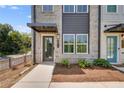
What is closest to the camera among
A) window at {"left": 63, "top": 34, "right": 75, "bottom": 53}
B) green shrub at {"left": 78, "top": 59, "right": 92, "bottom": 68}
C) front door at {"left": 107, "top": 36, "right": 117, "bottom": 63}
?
green shrub at {"left": 78, "top": 59, "right": 92, "bottom": 68}

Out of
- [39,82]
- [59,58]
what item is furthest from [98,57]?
[39,82]

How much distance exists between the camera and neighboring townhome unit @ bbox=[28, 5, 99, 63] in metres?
15.9

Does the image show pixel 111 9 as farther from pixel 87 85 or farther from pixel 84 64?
pixel 87 85

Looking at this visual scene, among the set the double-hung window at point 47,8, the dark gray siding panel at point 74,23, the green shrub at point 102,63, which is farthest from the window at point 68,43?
the double-hung window at point 47,8

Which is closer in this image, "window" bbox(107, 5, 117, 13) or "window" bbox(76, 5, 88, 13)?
"window" bbox(107, 5, 117, 13)

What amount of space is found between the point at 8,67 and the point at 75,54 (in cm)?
477

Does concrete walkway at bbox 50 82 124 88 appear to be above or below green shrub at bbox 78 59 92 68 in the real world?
below

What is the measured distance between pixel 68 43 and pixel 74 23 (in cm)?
148

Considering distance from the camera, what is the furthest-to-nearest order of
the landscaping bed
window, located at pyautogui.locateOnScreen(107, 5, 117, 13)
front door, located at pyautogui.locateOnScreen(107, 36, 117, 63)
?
1. front door, located at pyautogui.locateOnScreen(107, 36, 117, 63)
2. window, located at pyautogui.locateOnScreen(107, 5, 117, 13)
3. the landscaping bed

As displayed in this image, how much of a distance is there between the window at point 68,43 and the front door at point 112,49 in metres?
2.58

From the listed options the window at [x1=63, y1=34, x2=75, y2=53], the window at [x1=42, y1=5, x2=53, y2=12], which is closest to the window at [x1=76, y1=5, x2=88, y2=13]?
the window at [x1=63, y1=34, x2=75, y2=53]

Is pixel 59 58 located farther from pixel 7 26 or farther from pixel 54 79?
pixel 7 26

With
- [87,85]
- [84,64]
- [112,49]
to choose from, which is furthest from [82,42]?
[87,85]

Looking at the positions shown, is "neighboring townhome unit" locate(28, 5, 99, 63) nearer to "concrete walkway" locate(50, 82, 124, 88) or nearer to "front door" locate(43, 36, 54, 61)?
"front door" locate(43, 36, 54, 61)
